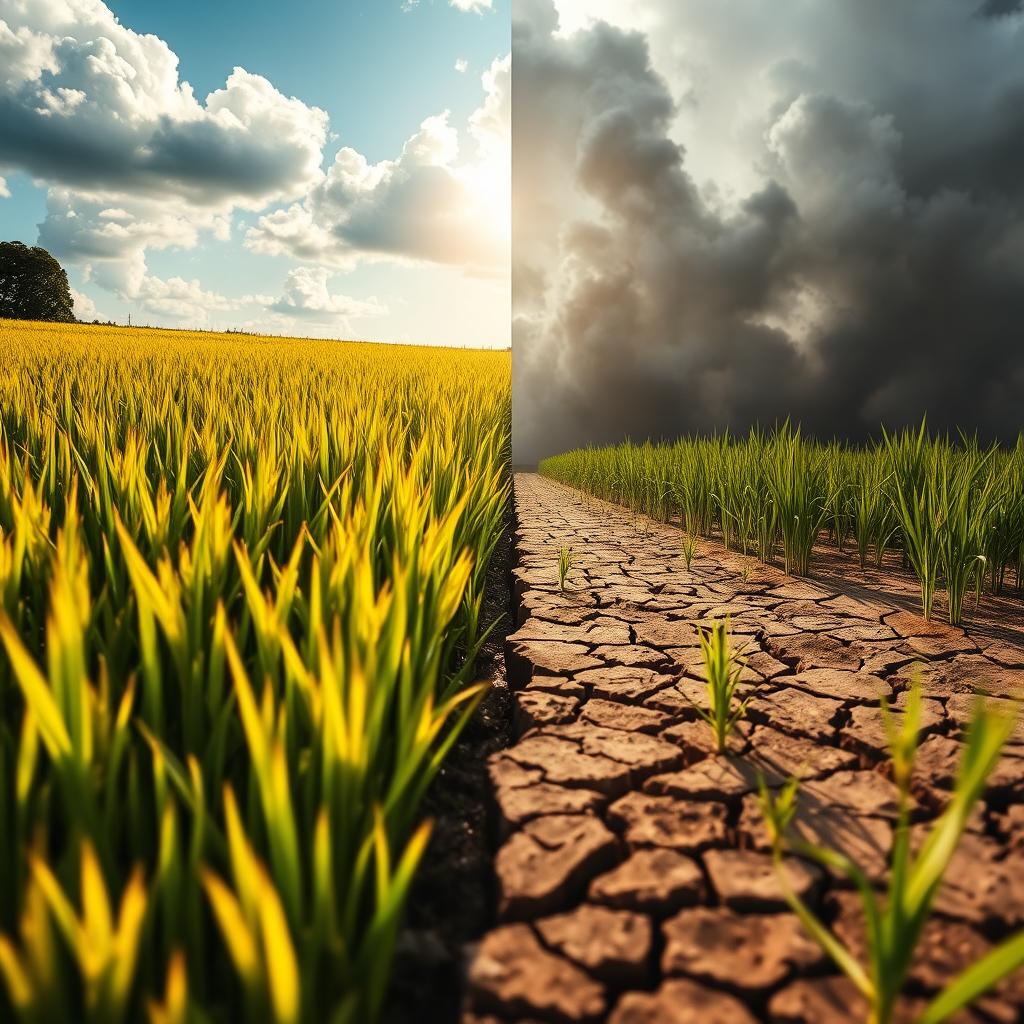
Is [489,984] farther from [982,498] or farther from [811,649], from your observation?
[982,498]

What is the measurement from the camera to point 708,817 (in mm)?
1188

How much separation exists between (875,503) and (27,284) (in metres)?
42.9

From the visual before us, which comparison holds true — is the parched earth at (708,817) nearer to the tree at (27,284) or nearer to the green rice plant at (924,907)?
the green rice plant at (924,907)

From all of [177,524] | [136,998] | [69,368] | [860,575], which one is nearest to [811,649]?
[860,575]

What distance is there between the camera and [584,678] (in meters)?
1.85

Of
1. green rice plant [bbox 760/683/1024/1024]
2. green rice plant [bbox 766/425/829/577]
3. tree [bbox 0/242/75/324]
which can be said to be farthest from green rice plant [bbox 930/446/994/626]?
tree [bbox 0/242/75/324]

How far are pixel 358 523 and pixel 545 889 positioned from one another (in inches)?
27.2

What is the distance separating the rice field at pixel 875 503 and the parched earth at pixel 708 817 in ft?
1.04

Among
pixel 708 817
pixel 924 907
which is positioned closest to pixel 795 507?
pixel 708 817

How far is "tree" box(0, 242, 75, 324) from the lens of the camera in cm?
3516

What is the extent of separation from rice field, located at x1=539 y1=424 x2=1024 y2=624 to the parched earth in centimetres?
32


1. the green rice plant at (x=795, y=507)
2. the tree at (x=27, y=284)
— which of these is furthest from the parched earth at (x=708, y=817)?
the tree at (x=27, y=284)

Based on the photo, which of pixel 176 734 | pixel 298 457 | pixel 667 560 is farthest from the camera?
pixel 667 560

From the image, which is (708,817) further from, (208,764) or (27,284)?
(27,284)
